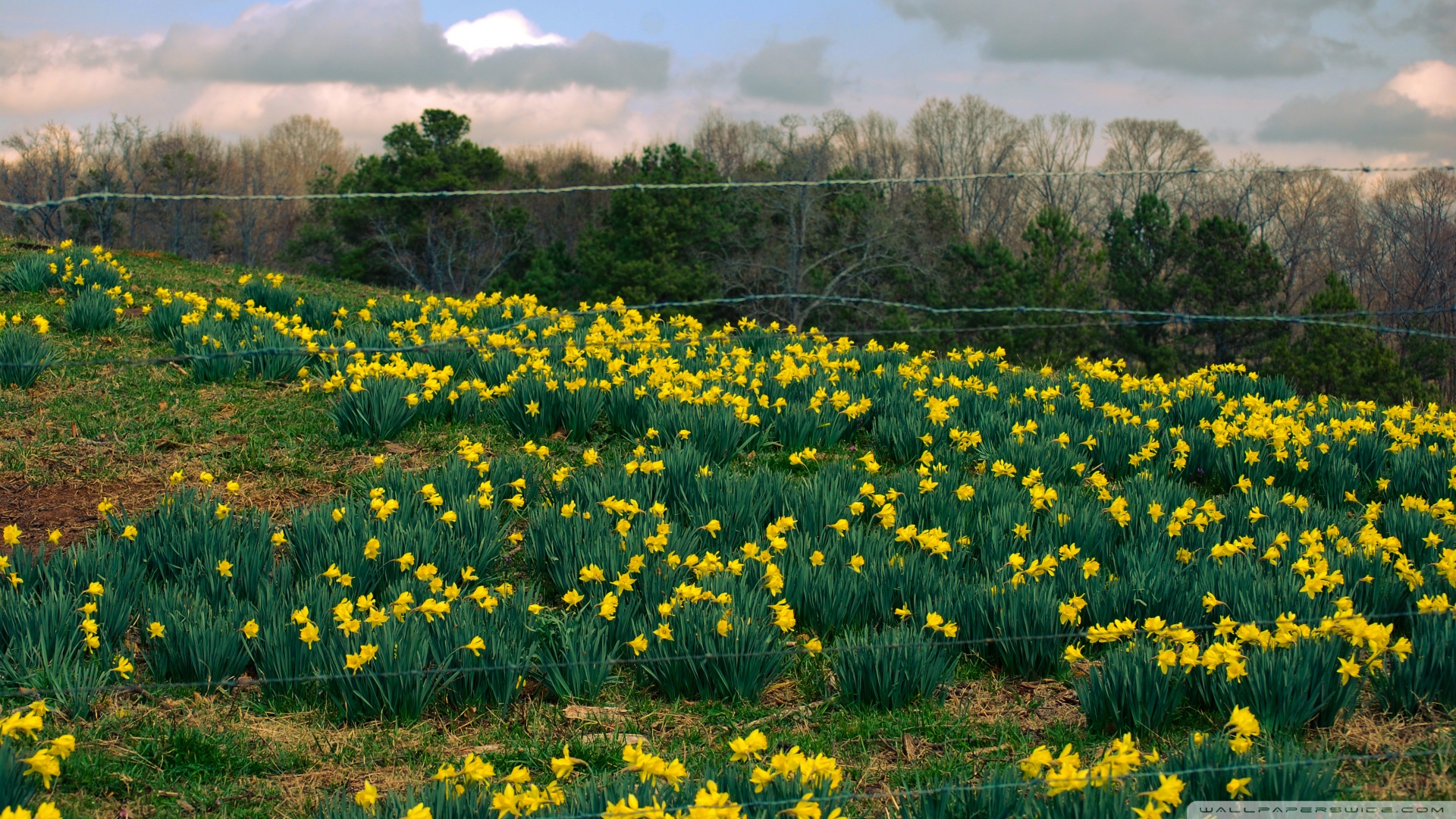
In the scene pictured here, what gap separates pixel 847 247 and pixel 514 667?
1211 inches

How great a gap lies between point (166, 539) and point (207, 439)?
220 centimetres

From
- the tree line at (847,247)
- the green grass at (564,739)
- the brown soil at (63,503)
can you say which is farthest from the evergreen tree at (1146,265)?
the brown soil at (63,503)

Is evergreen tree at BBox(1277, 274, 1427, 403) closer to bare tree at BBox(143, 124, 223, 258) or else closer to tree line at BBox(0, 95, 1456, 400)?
tree line at BBox(0, 95, 1456, 400)

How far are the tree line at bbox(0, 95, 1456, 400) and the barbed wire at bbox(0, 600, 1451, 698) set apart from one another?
21790 mm

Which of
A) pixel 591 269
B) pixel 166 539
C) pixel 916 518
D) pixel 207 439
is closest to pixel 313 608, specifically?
pixel 166 539

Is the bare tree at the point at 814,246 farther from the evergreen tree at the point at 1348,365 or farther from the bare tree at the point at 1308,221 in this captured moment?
the bare tree at the point at 1308,221

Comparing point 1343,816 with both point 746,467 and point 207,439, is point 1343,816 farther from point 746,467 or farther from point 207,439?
point 207,439

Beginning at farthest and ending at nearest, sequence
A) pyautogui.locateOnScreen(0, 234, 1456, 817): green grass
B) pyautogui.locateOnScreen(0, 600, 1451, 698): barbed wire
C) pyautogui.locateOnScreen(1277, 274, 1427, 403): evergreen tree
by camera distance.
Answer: pyautogui.locateOnScreen(1277, 274, 1427, 403): evergreen tree → pyautogui.locateOnScreen(0, 600, 1451, 698): barbed wire → pyautogui.locateOnScreen(0, 234, 1456, 817): green grass

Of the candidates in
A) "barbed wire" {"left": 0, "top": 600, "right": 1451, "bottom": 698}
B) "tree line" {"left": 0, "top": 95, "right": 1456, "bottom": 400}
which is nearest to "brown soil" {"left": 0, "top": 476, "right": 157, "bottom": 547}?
"barbed wire" {"left": 0, "top": 600, "right": 1451, "bottom": 698}

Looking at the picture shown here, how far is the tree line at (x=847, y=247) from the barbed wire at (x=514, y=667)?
21.8 m

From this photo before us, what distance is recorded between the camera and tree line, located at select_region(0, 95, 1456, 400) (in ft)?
95.4

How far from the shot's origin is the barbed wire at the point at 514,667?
3223 mm

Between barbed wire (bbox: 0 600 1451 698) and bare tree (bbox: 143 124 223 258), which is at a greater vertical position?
bare tree (bbox: 143 124 223 258)

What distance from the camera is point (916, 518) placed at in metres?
4.99
